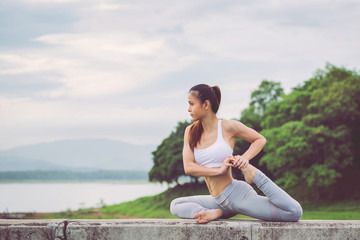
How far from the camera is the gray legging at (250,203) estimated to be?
4.93 meters

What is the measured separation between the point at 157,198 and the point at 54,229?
45.7m

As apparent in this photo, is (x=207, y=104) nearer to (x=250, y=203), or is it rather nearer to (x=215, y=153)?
(x=215, y=153)

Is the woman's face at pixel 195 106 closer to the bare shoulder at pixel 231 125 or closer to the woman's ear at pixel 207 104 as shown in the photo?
the woman's ear at pixel 207 104

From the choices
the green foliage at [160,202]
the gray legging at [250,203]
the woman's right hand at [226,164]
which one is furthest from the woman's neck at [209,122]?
the green foliage at [160,202]

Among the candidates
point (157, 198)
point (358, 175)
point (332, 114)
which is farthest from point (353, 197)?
point (157, 198)

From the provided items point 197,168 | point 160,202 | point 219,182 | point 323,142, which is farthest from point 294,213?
point 160,202

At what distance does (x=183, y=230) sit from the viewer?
4.75 meters

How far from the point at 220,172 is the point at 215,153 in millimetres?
248

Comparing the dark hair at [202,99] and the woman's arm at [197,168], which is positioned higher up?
the dark hair at [202,99]

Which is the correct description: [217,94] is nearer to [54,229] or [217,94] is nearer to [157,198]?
[54,229]

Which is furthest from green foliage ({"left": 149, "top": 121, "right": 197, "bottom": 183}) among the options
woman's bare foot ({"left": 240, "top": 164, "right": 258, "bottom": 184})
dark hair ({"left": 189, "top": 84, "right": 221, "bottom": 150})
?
woman's bare foot ({"left": 240, "top": 164, "right": 258, "bottom": 184})

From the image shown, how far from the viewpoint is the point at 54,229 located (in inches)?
192

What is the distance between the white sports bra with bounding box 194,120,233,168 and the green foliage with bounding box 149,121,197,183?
3938 cm

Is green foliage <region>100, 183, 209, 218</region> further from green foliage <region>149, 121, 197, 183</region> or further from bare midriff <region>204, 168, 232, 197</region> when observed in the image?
bare midriff <region>204, 168, 232, 197</region>
